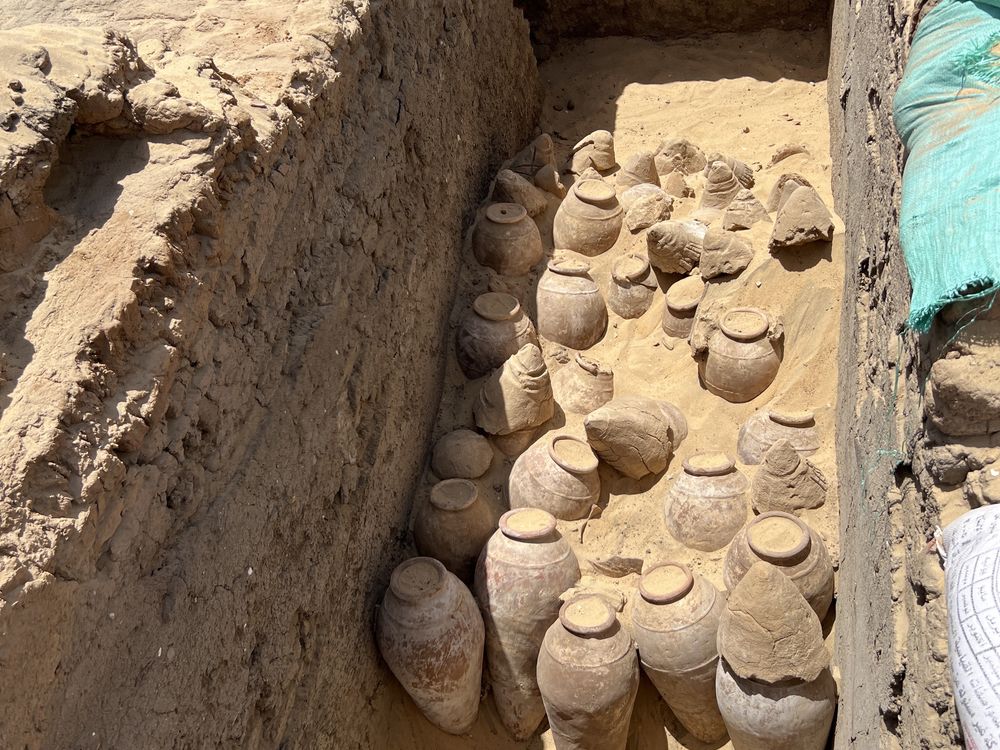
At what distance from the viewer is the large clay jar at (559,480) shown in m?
3.84

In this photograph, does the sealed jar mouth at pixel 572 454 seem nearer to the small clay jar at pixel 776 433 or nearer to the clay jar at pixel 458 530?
the clay jar at pixel 458 530

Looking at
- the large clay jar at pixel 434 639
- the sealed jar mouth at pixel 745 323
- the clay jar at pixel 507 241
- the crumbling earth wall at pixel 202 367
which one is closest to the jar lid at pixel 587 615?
the large clay jar at pixel 434 639

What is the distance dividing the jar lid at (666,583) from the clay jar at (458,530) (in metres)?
0.75

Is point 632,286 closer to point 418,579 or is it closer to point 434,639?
point 418,579

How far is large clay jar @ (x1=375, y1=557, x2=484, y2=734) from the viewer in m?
3.29

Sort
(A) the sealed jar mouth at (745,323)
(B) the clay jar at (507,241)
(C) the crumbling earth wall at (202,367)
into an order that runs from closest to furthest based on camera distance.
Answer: (C) the crumbling earth wall at (202,367) → (A) the sealed jar mouth at (745,323) → (B) the clay jar at (507,241)

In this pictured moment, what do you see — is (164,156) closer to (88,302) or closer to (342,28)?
(88,302)

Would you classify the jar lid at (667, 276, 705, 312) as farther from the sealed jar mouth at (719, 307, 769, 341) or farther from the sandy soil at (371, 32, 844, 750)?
the sealed jar mouth at (719, 307, 769, 341)

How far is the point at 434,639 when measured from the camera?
10.7 feet

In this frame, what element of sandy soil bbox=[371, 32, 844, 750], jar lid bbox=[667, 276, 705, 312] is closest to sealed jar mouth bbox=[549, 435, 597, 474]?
sandy soil bbox=[371, 32, 844, 750]

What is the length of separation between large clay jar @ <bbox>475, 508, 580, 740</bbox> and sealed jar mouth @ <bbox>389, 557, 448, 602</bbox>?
20 cm

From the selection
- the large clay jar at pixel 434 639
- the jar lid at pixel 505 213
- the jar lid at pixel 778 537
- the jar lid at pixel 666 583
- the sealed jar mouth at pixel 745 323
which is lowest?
the large clay jar at pixel 434 639

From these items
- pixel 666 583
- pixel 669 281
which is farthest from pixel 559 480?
pixel 669 281

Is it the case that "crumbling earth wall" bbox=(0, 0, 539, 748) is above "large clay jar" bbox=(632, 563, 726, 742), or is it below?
above
